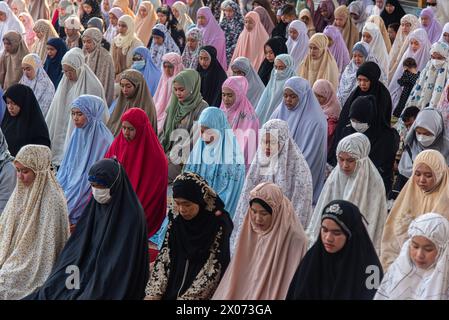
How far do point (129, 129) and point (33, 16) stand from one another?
876cm

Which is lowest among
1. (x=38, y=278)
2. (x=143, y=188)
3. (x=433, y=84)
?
(x=38, y=278)

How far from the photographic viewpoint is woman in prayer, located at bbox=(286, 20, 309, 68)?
1405 centimetres

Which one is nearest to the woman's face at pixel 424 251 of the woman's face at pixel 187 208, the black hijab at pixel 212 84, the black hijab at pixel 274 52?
the woman's face at pixel 187 208

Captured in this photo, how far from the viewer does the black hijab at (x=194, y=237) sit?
6.76 meters

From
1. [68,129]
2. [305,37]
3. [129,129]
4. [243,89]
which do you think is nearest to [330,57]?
[305,37]

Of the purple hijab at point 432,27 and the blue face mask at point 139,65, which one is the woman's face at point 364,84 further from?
the purple hijab at point 432,27

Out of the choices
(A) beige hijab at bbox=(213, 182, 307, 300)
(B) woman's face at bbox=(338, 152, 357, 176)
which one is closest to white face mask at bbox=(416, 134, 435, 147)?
(B) woman's face at bbox=(338, 152, 357, 176)

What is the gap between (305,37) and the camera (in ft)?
46.8

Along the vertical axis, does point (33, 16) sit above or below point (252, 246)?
above

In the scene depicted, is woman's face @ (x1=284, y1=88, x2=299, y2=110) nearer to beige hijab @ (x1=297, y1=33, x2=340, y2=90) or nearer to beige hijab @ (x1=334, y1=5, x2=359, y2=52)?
beige hijab @ (x1=297, y1=33, x2=340, y2=90)

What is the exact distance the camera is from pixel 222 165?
28.4 ft

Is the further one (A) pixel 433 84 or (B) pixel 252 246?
(A) pixel 433 84

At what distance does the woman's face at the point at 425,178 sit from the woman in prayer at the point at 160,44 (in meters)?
6.77

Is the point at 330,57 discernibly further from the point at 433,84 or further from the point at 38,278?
the point at 38,278
